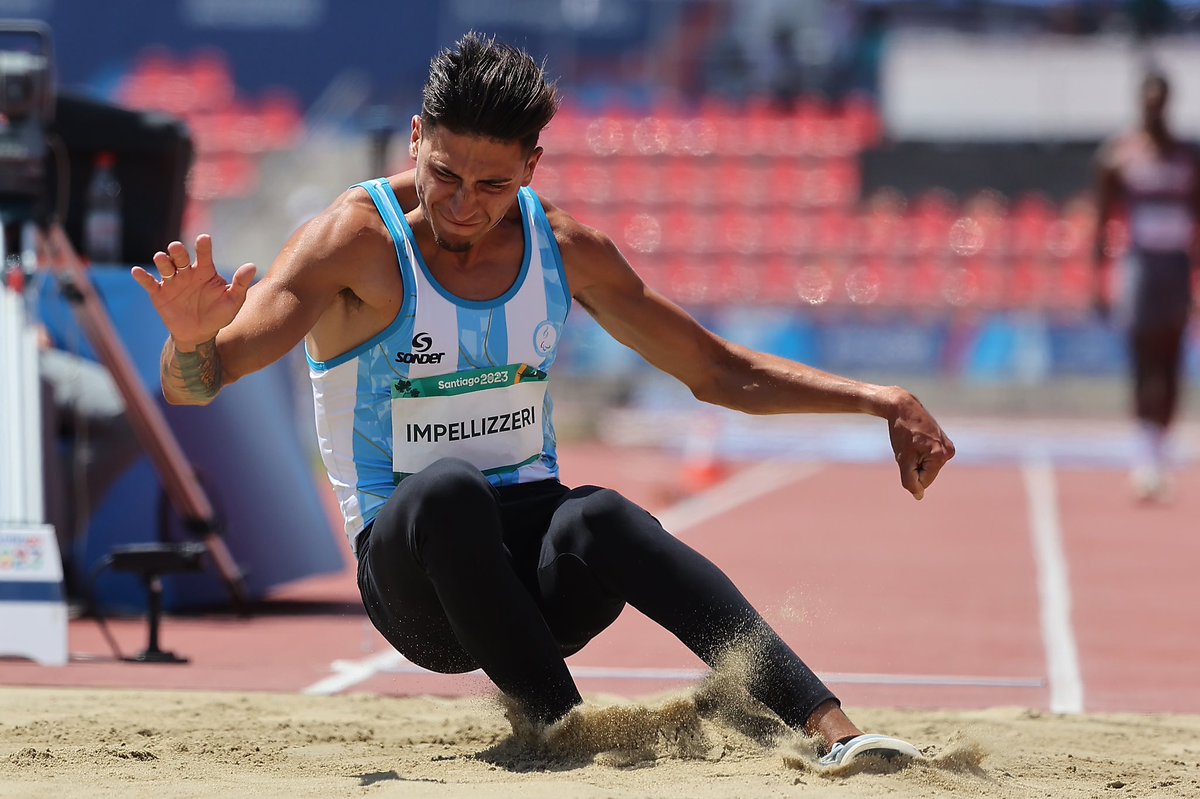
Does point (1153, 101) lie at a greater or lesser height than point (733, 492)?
greater

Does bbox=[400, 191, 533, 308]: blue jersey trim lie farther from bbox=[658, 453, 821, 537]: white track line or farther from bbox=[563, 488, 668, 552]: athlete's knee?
bbox=[658, 453, 821, 537]: white track line

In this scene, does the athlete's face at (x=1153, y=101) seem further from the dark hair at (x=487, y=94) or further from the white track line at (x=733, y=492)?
the dark hair at (x=487, y=94)

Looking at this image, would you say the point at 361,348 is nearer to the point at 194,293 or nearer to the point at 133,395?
the point at 194,293

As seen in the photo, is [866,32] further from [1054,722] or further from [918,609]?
[1054,722]

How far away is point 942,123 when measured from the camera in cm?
2384

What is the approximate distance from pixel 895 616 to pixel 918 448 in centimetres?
339

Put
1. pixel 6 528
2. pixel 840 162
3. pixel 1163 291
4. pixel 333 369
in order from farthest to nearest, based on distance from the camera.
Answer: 1. pixel 840 162
2. pixel 1163 291
3. pixel 6 528
4. pixel 333 369

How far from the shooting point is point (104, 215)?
682 cm

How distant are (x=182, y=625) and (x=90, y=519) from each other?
0.57 m

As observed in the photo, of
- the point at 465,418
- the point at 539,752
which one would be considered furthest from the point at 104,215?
the point at 539,752

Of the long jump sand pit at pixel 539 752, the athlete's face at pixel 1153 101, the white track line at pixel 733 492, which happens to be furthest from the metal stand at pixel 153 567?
the athlete's face at pixel 1153 101

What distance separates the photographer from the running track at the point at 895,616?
5207 mm

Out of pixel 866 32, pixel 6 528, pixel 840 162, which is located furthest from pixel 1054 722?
pixel 866 32

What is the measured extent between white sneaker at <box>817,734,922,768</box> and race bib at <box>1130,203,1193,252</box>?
8790mm
